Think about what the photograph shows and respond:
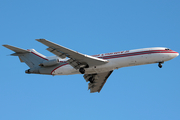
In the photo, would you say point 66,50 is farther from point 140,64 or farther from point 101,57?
point 140,64

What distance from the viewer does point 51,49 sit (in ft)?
108

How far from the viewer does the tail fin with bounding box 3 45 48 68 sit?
38781 mm

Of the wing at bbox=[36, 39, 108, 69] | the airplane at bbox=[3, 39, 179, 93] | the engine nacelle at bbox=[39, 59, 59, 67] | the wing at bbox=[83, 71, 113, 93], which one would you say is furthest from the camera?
the wing at bbox=[83, 71, 113, 93]

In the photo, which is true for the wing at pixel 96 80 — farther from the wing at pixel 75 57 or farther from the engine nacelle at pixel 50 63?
the engine nacelle at pixel 50 63

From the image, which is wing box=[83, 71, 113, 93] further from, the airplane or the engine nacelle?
the engine nacelle

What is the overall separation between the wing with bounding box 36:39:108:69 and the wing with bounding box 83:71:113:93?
5438mm

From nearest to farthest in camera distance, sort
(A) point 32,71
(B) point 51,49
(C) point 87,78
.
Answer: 1. (B) point 51,49
2. (A) point 32,71
3. (C) point 87,78

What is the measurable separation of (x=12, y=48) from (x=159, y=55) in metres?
19.2

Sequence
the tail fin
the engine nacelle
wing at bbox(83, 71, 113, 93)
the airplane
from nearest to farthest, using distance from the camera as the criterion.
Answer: the airplane
the engine nacelle
the tail fin
wing at bbox(83, 71, 113, 93)

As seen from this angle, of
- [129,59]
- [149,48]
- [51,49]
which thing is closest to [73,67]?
[51,49]

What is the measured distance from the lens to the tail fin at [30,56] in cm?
3878

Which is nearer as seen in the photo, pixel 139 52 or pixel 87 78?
pixel 139 52

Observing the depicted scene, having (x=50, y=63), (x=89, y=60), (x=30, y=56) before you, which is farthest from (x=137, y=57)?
(x=30, y=56)

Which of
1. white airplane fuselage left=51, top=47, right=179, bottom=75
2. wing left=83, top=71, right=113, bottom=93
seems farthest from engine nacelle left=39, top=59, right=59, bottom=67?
wing left=83, top=71, right=113, bottom=93
